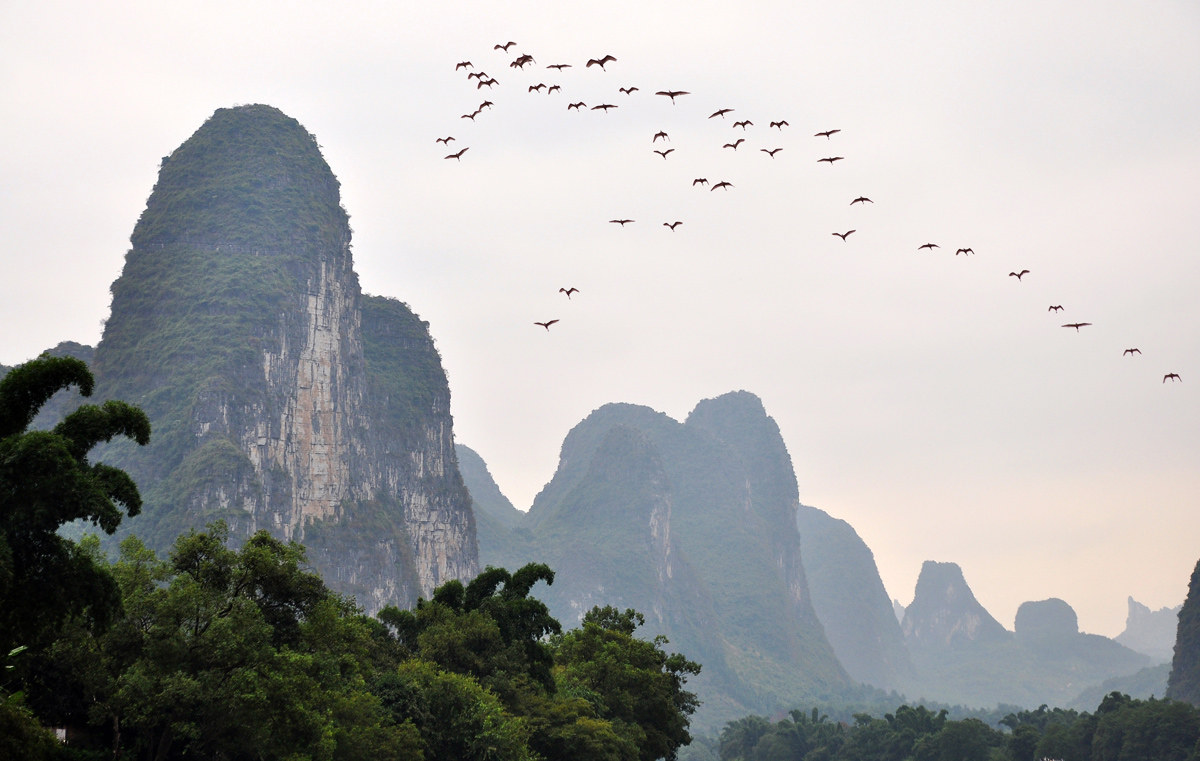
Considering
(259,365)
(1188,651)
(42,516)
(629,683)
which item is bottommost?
(629,683)

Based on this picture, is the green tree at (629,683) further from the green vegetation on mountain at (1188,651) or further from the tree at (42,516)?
the green vegetation on mountain at (1188,651)

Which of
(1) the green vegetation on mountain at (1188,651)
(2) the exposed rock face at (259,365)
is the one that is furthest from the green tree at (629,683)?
(1) the green vegetation on mountain at (1188,651)

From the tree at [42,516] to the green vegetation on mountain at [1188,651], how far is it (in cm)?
15321

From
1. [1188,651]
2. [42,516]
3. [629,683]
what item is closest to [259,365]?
[629,683]

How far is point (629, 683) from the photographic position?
209ft

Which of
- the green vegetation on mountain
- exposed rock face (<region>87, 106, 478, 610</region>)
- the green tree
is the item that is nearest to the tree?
the green tree

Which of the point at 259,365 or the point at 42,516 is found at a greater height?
the point at 259,365

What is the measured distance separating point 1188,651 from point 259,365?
12938 centimetres

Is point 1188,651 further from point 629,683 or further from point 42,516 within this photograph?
point 42,516

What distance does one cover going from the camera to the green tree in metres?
61.6

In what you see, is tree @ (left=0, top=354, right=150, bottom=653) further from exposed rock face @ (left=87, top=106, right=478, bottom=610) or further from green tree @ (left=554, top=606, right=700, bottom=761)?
exposed rock face @ (left=87, top=106, right=478, bottom=610)

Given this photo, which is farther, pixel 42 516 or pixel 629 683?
pixel 629 683

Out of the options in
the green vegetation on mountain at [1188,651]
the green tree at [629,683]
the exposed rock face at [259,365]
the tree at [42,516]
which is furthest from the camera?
the green vegetation on mountain at [1188,651]

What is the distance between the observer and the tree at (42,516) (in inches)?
925
